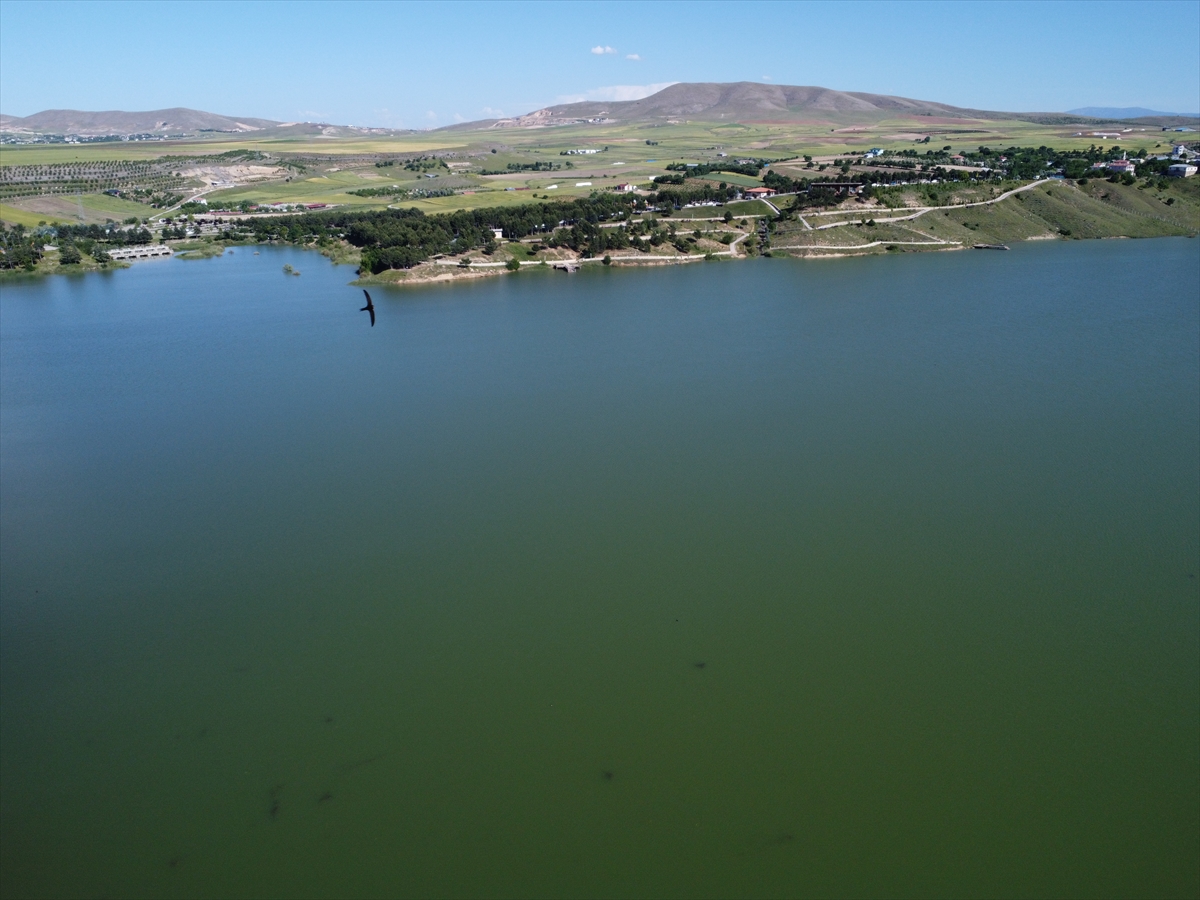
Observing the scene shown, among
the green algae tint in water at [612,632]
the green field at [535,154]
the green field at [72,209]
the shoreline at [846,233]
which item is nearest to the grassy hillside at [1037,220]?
the shoreline at [846,233]

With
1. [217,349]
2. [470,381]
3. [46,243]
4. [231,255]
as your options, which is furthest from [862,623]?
[46,243]

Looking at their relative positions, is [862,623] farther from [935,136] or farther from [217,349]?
[935,136]

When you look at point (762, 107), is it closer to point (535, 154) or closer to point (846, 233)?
point (535, 154)

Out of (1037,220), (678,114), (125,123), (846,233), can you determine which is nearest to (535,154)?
(678,114)

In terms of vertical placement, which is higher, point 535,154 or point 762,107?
point 762,107

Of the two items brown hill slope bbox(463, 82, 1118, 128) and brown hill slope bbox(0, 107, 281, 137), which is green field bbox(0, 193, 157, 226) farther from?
brown hill slope bbox(0, 107, 281, 137)
